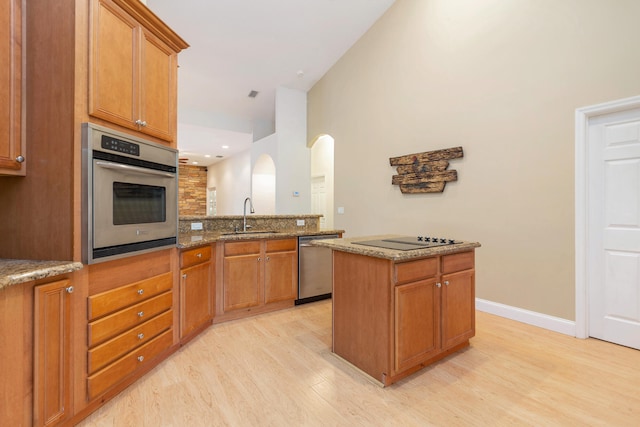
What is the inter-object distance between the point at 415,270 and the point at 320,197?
220 inches

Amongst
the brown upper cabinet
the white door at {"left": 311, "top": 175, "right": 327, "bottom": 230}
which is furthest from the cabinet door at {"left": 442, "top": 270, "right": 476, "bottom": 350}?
the white door at {"left": 311, "top": 175, "right": 327, "bottom": 230}

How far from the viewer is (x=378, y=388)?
1.94 m

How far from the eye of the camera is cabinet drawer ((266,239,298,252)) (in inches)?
128

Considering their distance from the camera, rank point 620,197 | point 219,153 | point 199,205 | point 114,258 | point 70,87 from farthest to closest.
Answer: point 199,205 → point 219,153 → point 620,197 → point 114,258 → point 70,87

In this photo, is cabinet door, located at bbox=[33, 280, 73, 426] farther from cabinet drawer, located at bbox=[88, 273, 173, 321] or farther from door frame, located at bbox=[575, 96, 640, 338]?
door frame, located at bbox=[575, 96, 640, 338]

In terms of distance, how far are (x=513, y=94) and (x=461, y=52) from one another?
0.87 meters

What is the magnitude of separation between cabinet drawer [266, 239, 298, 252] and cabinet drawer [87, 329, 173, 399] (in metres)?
1.25

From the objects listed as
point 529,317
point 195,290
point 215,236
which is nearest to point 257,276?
point 215,236

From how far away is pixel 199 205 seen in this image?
1181 cm

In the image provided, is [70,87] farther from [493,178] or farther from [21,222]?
[493,178]

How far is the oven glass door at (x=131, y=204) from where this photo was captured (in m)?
1.67

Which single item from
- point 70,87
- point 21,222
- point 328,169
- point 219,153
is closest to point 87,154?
point 70,87

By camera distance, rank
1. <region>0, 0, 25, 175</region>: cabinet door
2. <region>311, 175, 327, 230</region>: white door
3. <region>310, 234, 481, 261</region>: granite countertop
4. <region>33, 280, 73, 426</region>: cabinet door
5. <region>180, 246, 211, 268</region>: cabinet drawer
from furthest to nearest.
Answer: <region>311, 175, 327, 230</region>: white door
<region>180, 246, 211, 268</region>: cabinet drawer
<region>310, 234, 481, 261</region>: granite countertop
<region>0, 0, 25, 175</region>: cabinet door
<region>33, 280, 73, 426</region>: cabinet door

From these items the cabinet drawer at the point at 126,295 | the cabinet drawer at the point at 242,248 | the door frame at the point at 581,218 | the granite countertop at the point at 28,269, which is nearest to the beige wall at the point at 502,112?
the door frame at the point at 581,218
